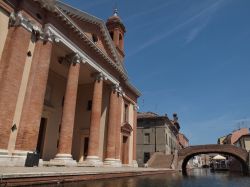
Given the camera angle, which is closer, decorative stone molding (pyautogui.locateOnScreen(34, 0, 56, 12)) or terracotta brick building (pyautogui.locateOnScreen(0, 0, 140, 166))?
terracotta brick building (pyautogui.locateOnScreen(0, 0, 140, 166))

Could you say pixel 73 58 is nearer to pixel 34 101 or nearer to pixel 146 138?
pixel 34 101

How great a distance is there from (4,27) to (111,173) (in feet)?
32.0

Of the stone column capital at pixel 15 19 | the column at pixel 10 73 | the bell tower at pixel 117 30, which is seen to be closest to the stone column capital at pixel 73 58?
the column at pixel 10 73

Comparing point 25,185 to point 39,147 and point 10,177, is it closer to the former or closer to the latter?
point 10,177

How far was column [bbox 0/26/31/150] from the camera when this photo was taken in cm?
1160

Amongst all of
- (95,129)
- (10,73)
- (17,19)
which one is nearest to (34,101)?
(10,73)

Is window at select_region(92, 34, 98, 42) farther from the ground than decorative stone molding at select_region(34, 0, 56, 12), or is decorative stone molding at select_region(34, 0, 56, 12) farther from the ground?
window at select_region(92, 34, 98, 42)

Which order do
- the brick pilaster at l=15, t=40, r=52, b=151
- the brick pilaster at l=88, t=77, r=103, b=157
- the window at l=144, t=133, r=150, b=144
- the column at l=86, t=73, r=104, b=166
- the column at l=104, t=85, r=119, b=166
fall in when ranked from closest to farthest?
the brick pilaster at l=15, t=40, r=52, b=151 < the column at l=86, t=73, r=104, b=166 < the brick pilaster at l=88, t=77, r=103, b=157 < the column at l=104, t=85, r=119, b=166 < the window at l=144, t=133, r=150, b=144

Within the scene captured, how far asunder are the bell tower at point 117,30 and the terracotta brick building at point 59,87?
0.13m

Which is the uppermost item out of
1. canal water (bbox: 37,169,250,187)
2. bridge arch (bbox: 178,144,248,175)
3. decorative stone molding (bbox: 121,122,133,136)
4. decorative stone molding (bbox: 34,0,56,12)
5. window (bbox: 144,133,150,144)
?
decorative stone molding (bbox: 34,0,56,12)

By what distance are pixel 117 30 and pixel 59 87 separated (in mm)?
11651

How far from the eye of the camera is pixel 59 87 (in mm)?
23219

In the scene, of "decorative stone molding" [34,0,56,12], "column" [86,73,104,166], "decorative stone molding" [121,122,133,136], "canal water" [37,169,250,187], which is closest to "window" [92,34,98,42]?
"column" [86,73,104,166]

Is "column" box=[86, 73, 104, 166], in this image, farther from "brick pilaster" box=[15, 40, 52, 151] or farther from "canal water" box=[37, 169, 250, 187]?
"brick pilaster" box=[15, 40, 52, 151]
